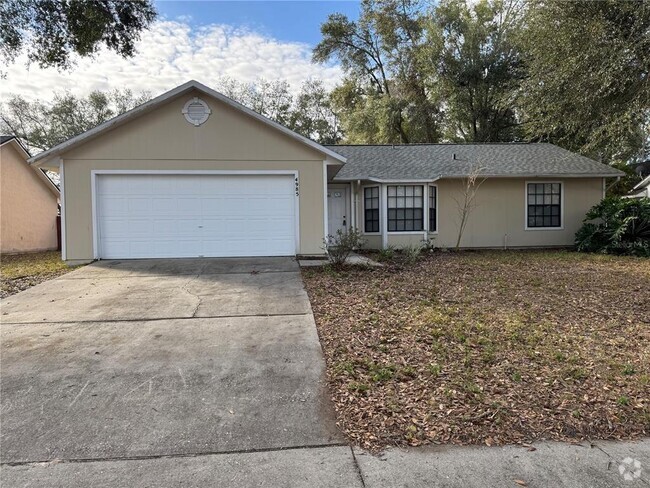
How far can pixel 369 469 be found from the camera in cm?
263

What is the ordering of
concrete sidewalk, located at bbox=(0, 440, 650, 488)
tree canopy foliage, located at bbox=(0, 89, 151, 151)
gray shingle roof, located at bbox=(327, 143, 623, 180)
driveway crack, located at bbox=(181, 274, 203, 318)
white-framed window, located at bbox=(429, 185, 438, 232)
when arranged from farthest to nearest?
tree canopy foliage, located at bbox=(0, 89, 151, 151) < white-framed window, located at bbox=(429, 185, 438, 232) < gray shingle roof, located at bbox=(327, 143, 623, 180) < driveway crack, located at bbox=(181, 274, 203, 318) < concrete sidewalk, located at bbox=(0, 440, 650, 488)

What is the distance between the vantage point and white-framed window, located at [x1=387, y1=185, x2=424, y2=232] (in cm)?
1376

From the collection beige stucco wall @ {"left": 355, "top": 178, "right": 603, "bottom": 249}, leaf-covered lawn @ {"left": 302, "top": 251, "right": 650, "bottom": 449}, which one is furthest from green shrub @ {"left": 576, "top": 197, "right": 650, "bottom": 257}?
leaf-covered lawn @ {"left": 302, "top": 251, "right": 650, "bottom": 449}

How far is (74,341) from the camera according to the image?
4855 millimetres

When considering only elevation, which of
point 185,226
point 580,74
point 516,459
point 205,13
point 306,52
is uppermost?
point 306,52

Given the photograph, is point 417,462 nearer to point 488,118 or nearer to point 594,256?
point 594,256

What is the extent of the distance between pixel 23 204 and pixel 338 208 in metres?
12.6

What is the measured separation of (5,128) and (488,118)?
3353cm

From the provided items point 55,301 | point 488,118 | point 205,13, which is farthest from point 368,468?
point 488,118

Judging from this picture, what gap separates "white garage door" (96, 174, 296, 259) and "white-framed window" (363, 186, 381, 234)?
384 centimetres

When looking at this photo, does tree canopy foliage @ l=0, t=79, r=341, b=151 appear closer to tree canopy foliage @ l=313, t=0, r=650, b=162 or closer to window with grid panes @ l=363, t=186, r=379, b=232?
tree canopy foliage @ l=313, t=0, r=650, b=162

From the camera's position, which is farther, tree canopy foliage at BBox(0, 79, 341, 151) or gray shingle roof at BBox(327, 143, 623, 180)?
tree canopy foliage at BBox(0, 79, 341, 151)

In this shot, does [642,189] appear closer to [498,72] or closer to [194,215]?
[498,72]

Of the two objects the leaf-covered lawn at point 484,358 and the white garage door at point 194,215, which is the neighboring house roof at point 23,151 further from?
the leaf-covered lawn at point 484,358
